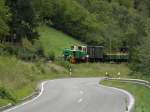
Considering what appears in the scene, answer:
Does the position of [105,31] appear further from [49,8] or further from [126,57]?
[126,57]

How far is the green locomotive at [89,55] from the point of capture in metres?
88.8

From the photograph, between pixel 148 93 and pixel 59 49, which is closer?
pixel 148 93

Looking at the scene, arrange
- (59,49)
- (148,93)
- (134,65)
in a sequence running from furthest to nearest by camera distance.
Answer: (59,49), (134,65), (148,93)

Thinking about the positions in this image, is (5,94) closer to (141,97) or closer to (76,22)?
(141,97)

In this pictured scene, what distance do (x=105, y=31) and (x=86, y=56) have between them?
33.9 meters

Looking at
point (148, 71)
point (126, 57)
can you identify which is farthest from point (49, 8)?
point (148, 71)

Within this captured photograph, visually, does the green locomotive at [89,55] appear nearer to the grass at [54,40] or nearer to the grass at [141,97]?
the grass at [54,40]

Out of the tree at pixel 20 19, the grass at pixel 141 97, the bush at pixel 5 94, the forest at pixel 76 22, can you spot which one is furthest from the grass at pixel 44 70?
the tree at pixel 20 19

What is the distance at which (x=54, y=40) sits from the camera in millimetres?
108750

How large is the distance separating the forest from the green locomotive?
2.46 meters

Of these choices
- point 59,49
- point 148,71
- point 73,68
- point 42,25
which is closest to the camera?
point 148,71

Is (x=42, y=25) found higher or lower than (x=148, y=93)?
higher

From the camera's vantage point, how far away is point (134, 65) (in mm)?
58375

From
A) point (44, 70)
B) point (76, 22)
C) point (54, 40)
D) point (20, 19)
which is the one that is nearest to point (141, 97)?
point (44, 70)
